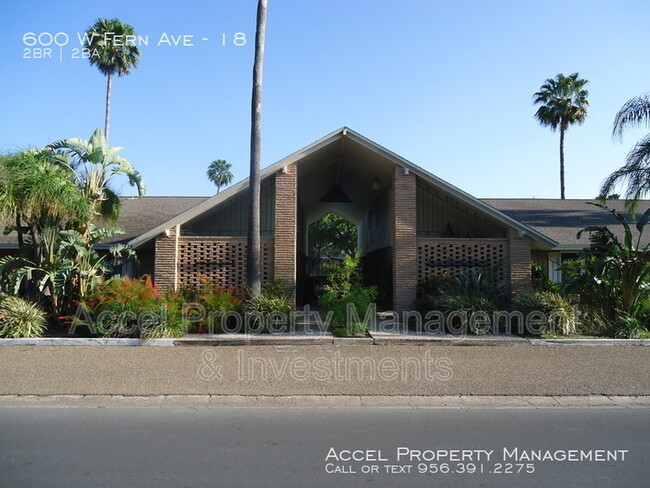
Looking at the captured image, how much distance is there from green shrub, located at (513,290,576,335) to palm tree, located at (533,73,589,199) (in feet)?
71.3

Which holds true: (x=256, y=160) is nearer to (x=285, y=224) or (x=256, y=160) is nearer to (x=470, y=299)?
(x=285, y=224)

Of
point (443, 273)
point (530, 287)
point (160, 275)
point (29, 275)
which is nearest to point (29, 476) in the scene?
point (29, 275)

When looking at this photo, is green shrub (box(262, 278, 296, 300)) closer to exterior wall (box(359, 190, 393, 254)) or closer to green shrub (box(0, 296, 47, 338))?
exterior wall (box(359, 190, 393, 254))

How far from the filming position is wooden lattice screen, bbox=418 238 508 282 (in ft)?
46.8


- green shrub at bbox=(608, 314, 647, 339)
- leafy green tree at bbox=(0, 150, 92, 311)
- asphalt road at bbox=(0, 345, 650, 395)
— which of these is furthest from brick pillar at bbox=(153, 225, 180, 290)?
green shrub at bbox=(608, 314, 647, 339)

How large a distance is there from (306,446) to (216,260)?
941 centimetres

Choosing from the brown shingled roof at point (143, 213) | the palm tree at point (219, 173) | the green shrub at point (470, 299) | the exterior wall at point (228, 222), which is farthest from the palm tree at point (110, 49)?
the palm tree at point (219, 173)

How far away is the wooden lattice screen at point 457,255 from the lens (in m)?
14.3

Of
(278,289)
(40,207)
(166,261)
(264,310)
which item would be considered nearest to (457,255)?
(278,289)

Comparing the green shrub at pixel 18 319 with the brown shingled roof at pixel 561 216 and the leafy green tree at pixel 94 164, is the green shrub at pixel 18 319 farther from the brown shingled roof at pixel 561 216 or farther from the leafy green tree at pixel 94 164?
the brown shingled roof at pixel 561 216

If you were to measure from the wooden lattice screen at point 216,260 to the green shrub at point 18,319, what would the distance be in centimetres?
378

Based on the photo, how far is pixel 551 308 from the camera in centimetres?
1170

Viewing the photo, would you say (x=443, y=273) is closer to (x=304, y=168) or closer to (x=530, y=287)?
(x=530, y=287)

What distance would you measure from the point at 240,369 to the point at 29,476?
14.3 feet
